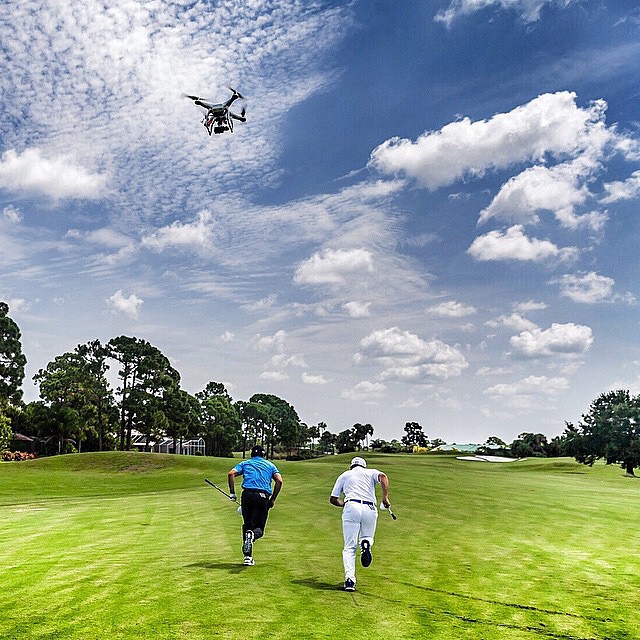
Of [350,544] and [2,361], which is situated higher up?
[2,361]

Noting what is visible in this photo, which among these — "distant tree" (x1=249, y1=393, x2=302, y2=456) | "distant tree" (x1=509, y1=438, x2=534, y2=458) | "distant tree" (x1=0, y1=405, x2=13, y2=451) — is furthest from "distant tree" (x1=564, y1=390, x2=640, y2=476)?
"distant tree" (x1=249, y1=393, x2=302, y2=456)

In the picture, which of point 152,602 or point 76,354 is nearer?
point 152,602

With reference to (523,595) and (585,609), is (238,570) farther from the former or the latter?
(585,609)

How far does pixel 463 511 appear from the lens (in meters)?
28.1

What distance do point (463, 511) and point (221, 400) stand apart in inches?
4239

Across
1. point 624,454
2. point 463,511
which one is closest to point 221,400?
point 624,454

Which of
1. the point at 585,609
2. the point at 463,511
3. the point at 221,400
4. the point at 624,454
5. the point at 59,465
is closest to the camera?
the point at 585,609

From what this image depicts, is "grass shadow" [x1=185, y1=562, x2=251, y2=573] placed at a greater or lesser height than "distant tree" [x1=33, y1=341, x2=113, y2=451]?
lesser

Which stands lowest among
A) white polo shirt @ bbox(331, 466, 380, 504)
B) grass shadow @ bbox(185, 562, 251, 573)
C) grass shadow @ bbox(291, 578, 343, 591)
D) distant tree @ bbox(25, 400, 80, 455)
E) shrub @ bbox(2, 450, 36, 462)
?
grass shadow @ bbox(291, 578, 343, 591)

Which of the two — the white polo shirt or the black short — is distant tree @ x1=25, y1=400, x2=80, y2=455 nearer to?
the black short

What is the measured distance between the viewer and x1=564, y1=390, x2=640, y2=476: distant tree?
242 ft

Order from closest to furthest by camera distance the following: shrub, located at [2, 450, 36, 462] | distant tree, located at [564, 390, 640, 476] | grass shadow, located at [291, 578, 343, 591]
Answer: grass shadow, located at [291, 578, 343, 591] → distant tree, located at [564, 390, 640, 476] → shrub, located at [2, 450, 36, 462]

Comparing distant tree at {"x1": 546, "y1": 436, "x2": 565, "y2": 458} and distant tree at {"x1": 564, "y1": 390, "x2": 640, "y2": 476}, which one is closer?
distant tree at {"x1": 564, "y1": 390, "x2": 640, "y2": 476}

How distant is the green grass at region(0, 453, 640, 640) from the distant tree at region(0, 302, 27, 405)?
62503mm
